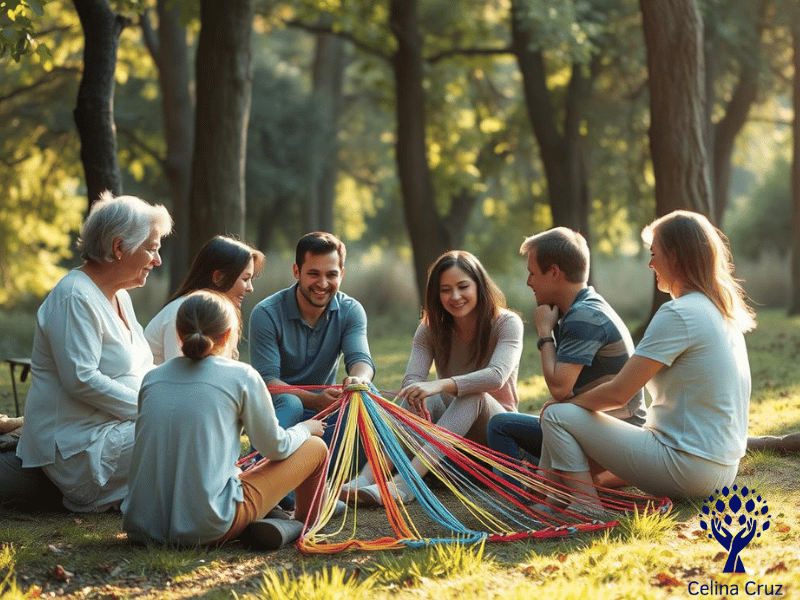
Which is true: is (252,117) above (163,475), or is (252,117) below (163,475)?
above

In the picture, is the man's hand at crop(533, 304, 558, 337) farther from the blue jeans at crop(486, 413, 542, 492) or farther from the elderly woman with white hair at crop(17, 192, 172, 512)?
the elderly woman with white hair at crop(17, 192, 172, 512)

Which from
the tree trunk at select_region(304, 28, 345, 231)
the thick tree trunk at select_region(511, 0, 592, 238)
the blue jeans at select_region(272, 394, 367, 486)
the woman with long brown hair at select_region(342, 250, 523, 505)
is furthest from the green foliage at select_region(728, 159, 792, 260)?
the blue jeans at select_region(272, 394, 367, 486)

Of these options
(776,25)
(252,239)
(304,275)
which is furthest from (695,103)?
(252,239)

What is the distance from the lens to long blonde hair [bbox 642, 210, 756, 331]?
4766mm

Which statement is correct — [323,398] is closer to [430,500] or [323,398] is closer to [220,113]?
[430,500]

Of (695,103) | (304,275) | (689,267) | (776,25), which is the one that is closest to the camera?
(689,267)

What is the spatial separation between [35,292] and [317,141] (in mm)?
9603

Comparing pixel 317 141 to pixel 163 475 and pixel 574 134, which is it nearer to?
pixel 574 134

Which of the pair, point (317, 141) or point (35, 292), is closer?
point (35, 292)

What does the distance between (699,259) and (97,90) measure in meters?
5.16

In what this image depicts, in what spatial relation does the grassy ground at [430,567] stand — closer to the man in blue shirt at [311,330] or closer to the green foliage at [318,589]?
the green foliage at [318,589]

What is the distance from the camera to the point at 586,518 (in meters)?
4.83

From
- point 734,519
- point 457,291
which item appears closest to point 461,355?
point 457,291

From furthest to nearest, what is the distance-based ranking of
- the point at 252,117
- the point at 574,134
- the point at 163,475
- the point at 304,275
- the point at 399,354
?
the point at 252,117
the point at 574,134
the point at 399,354
the point at 304,275
the point at 163,475
